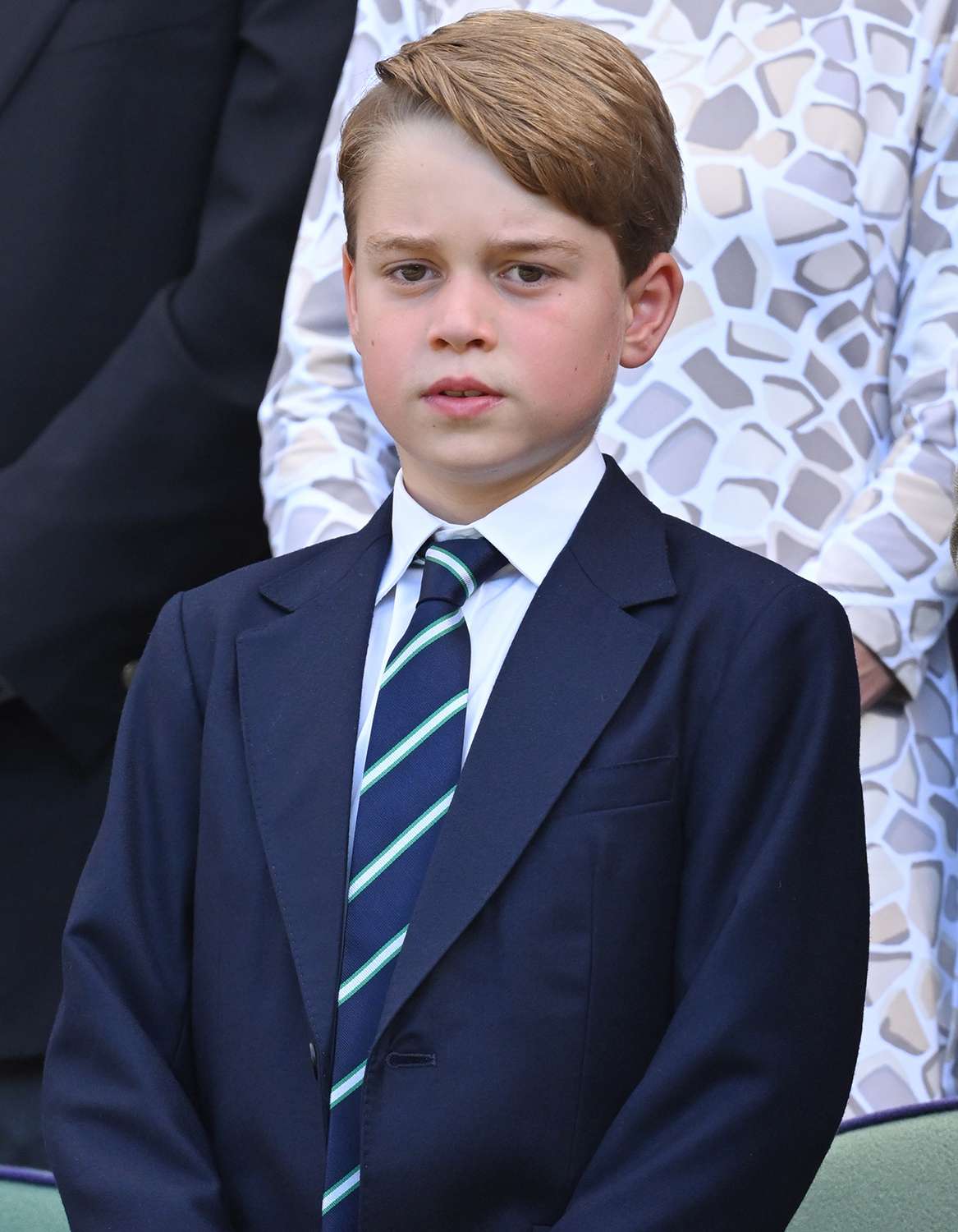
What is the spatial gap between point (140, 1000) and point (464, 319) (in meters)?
0.50

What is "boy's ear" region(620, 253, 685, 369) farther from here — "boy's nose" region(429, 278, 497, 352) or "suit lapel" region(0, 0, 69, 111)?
"suit lapel" region(0, 0, 69, 111)

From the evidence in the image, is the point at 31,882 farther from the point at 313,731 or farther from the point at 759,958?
the point at 759,958

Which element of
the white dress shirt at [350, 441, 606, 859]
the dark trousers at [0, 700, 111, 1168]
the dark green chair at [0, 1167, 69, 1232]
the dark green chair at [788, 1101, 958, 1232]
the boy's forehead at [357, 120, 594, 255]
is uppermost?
the boy's forehead at [357, 120, 594, 255]

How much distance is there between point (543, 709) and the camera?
4.40 ft

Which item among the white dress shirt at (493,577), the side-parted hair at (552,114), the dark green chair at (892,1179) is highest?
the side-parted hair at (552,114)

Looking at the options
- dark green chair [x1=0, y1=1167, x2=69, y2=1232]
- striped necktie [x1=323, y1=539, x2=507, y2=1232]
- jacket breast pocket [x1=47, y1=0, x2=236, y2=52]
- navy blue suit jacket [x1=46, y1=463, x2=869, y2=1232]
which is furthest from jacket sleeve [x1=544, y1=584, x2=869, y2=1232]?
jacket breast pocket [x1=47, y1=0, x2=236, y2=52]

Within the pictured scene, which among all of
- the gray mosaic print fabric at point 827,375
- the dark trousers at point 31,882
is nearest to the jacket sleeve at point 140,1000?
the gray mosaic print fabric at point 827,375

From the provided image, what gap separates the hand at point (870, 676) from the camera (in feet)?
6.08

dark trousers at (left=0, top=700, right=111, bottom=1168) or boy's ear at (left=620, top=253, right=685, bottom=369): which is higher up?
boy's ear at (left=620, top=253, right=685, bottom=369)

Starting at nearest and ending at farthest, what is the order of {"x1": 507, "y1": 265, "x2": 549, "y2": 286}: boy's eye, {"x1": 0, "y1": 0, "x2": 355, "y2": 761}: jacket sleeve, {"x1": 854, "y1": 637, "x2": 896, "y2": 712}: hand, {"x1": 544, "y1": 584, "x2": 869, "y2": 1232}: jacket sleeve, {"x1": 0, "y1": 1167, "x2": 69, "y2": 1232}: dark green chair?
{"x1": 544, "y1": 584, "x2": 869, "y2": 1232}: jacket sleeve, {"x1": 507, "y1": 265, "x2": 549, "y2": 286}: boy's eye, {"x1": 0, "y1": 1167, "x2": 69, "y2": 1232}: dark green chair, {"x1": 854, "y1": 637, "x2": 896, "y2": 712}: hand, {"x1": 0, "y1": 0, "x2": 355, "y2": 761}: jacket sleeve

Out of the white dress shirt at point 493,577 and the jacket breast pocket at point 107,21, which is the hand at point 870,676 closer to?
the white dress shirt at point 493,577

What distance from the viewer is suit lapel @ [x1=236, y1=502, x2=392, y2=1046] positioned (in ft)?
4.34

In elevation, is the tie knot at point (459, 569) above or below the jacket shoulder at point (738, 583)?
below

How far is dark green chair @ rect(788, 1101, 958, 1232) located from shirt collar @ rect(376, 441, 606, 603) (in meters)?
0.47
